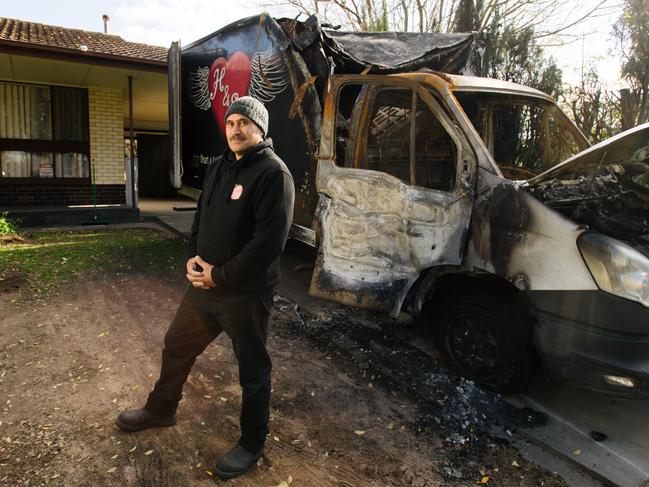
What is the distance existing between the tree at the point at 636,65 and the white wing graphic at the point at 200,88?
6701 millimetres

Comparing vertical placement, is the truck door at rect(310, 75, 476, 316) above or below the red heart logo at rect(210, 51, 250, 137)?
below

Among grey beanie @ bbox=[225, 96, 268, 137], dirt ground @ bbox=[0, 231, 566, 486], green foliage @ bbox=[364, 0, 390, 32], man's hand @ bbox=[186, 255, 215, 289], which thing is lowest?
dirt ground @ bbox=[0, 231, 566, 486]

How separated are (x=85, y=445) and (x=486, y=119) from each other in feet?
13.9

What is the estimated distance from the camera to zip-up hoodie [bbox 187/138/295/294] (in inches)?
94.2

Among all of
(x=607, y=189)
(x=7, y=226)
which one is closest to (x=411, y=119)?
(x=607, y=189)

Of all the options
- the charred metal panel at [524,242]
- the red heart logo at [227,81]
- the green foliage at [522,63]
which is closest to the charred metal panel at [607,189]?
the charred metal panel at [524,242]

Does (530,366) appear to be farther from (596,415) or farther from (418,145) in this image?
(418,145)

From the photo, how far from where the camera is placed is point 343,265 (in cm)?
410

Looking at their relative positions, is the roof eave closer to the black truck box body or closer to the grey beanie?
the black truck box body

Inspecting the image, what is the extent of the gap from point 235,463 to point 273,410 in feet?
2.29

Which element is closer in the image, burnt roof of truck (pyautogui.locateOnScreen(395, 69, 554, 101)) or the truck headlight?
the truck headlight

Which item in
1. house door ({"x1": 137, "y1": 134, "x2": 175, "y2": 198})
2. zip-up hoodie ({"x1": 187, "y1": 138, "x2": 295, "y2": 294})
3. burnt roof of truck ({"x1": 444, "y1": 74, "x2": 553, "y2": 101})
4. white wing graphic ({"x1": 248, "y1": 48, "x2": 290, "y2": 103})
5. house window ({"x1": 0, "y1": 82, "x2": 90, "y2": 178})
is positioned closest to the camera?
zip-up hoodie ({"x1": 187, "y1": 138, "x2": 295, "y2": 294})

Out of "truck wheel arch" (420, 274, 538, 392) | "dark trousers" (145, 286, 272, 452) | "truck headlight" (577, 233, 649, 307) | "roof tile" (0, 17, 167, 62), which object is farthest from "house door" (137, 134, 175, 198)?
"truck headlight" (577, 233, 649, 307)

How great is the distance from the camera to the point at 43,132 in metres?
10.6
